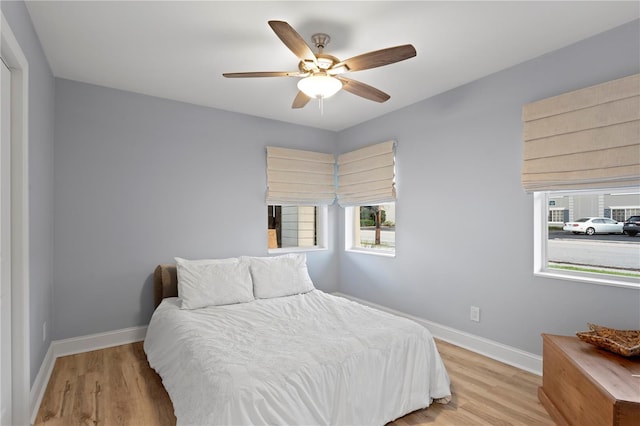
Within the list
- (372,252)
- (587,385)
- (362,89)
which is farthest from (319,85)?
(372,252)

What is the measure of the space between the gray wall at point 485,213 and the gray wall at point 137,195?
1771 millimetres

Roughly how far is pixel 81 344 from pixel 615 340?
4.12 metres

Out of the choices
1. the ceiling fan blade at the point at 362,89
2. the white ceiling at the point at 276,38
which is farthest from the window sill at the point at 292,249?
the ceiling fan blade at the point at 362,89

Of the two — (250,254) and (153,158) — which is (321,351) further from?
(153,158)

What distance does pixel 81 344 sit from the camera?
126 inches

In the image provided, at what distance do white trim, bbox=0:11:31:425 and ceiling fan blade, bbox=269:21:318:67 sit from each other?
56.9 inches

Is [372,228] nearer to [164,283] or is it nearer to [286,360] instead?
[164,283]

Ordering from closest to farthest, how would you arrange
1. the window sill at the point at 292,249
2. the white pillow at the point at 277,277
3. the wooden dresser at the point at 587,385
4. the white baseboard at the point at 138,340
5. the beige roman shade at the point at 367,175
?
the wooden dresser at the point at 587,385 → the white baseboard at the point at 138,340 → the white pillow at the point at 277,277 → the beige roman shade at the point at 367,175 → the window sill at the point at 292,249

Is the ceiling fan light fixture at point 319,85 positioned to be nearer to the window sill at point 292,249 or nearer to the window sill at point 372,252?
the window sill at point 372,252

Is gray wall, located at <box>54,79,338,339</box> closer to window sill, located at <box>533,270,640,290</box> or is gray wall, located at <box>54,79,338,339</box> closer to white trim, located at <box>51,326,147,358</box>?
white trim, located at <box>51,326,147,358</box>

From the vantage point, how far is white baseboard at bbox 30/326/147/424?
2.57 m

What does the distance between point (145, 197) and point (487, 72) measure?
3441 millimetres

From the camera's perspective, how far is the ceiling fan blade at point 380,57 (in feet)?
6.56

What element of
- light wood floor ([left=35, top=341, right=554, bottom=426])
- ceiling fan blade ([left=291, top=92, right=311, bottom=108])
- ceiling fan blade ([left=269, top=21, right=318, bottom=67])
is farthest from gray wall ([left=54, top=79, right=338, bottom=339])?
ceiling fan blade ([left=269, top=21, right=318, bottom=67])
